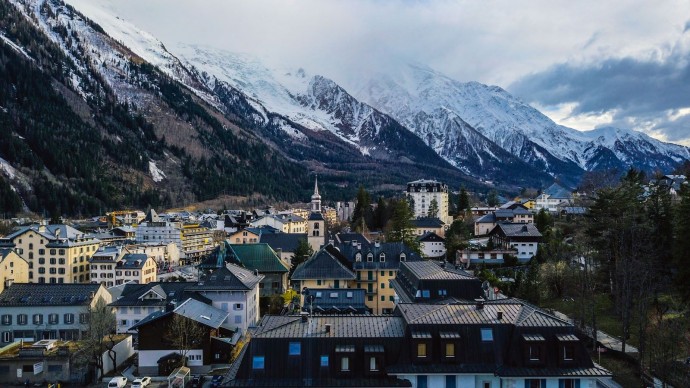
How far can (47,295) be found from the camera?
59969 millimetres

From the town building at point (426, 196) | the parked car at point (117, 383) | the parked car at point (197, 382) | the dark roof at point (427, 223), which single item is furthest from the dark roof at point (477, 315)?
the town building at point (426, 196)

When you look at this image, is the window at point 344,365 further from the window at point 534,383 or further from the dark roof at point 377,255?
the dark roof at point 377,255

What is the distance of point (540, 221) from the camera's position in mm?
91250

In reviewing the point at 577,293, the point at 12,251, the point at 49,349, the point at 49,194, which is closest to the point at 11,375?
the point at 49,349

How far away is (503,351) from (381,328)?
6833 millimetres

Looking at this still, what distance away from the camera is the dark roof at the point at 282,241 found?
95.1 metres

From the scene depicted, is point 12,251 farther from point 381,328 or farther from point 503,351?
point 503,351

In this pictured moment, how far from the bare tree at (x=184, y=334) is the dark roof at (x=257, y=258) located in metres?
24.2

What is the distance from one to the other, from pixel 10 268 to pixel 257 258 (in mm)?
32832

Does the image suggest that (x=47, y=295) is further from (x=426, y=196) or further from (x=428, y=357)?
(x=426, y=196)

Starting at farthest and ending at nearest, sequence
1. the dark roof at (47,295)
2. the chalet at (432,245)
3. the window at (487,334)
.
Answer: the chalet at (432,245), the dark roof at (47,295), the window at (487,334)

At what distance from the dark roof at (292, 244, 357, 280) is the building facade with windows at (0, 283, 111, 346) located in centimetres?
2260

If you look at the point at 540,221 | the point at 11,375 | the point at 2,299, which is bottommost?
the point at 11,375

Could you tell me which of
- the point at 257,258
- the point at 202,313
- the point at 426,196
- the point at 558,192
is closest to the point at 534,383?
the point at 202,313
